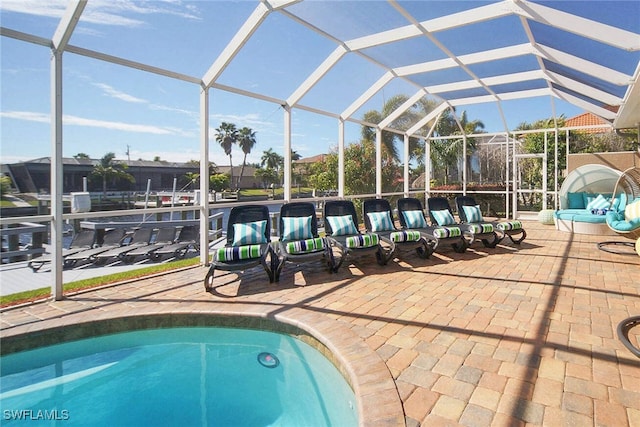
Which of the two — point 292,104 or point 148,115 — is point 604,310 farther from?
point 148,115

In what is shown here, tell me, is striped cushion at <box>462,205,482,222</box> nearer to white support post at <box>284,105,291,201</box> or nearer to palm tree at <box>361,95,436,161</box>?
palm tree at <box>361,95,436,161</box>

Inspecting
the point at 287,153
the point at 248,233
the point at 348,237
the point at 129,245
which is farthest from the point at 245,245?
the point at 129,245

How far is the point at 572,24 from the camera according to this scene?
5.19 meters

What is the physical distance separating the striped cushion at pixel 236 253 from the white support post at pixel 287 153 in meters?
2.84

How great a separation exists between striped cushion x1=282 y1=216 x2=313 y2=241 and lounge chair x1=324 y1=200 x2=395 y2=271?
1.46 ft

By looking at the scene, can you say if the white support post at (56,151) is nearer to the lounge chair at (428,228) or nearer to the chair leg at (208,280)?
the chair leg at (208,280)

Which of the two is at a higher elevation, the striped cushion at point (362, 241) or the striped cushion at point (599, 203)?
the striped cushion at point (599, 203)

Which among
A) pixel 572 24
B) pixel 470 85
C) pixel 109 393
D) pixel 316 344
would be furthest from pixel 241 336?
pixel 470 85

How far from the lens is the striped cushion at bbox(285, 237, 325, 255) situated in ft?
18.4

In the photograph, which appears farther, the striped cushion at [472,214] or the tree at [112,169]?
the striped cushion at [472,214]

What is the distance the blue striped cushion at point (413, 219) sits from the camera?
7.80 metres

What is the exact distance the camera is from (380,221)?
7340mm

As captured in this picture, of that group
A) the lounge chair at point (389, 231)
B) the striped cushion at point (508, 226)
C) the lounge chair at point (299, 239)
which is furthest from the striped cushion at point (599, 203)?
the lounge chair at point (299, 239)

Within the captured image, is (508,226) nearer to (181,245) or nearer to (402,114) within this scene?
(402,114)
